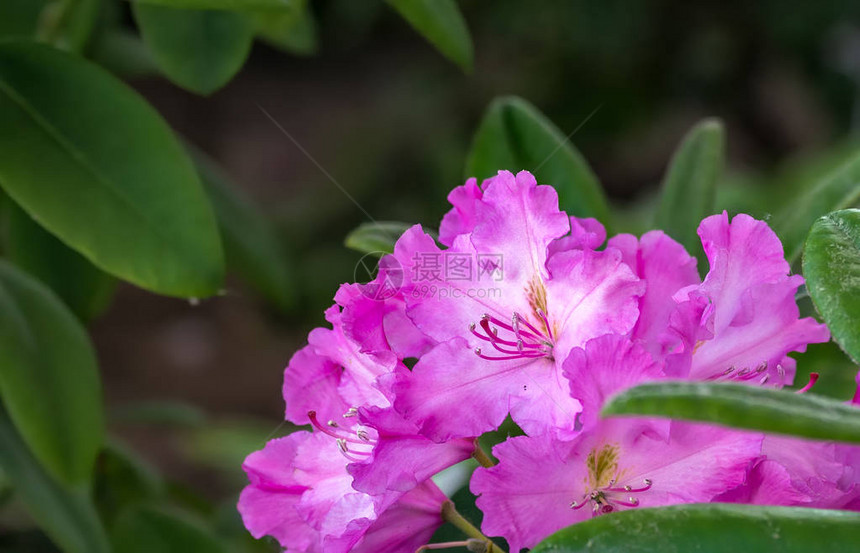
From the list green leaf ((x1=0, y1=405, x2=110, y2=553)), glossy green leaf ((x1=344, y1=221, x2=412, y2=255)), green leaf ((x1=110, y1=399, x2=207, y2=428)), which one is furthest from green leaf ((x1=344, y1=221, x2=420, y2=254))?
green leaf ((x1=110, y1=399, x2=207, y2=428))

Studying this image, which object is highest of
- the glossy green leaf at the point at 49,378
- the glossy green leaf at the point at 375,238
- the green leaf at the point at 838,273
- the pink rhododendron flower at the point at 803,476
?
the green leaf at the point at 838,273

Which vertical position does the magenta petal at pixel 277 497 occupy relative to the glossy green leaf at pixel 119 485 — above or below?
above

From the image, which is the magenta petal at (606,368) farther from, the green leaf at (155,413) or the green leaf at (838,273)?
the green leaf at (155,413)

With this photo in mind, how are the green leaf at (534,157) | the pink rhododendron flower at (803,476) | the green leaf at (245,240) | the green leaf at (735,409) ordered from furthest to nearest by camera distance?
the green leaf at (245,240), the green leaf at (534,157), the pink rhododendron flower at (803,476), the green leaf at (735,409)

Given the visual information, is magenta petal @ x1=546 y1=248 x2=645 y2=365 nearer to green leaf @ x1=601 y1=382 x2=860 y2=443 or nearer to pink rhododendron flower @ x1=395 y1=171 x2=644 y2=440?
pink rhododendron flower @ x1=395 y1=171 x2=644 y2=440

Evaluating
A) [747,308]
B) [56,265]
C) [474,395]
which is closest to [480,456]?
[474,395]

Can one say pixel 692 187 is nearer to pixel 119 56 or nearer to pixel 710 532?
pixel 710 532

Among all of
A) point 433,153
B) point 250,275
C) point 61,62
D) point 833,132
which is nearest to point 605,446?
point 61,62

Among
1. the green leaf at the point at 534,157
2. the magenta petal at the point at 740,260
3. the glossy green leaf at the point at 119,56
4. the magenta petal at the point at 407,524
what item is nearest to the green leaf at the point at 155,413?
the glossy green leaf at the point at 119,56
